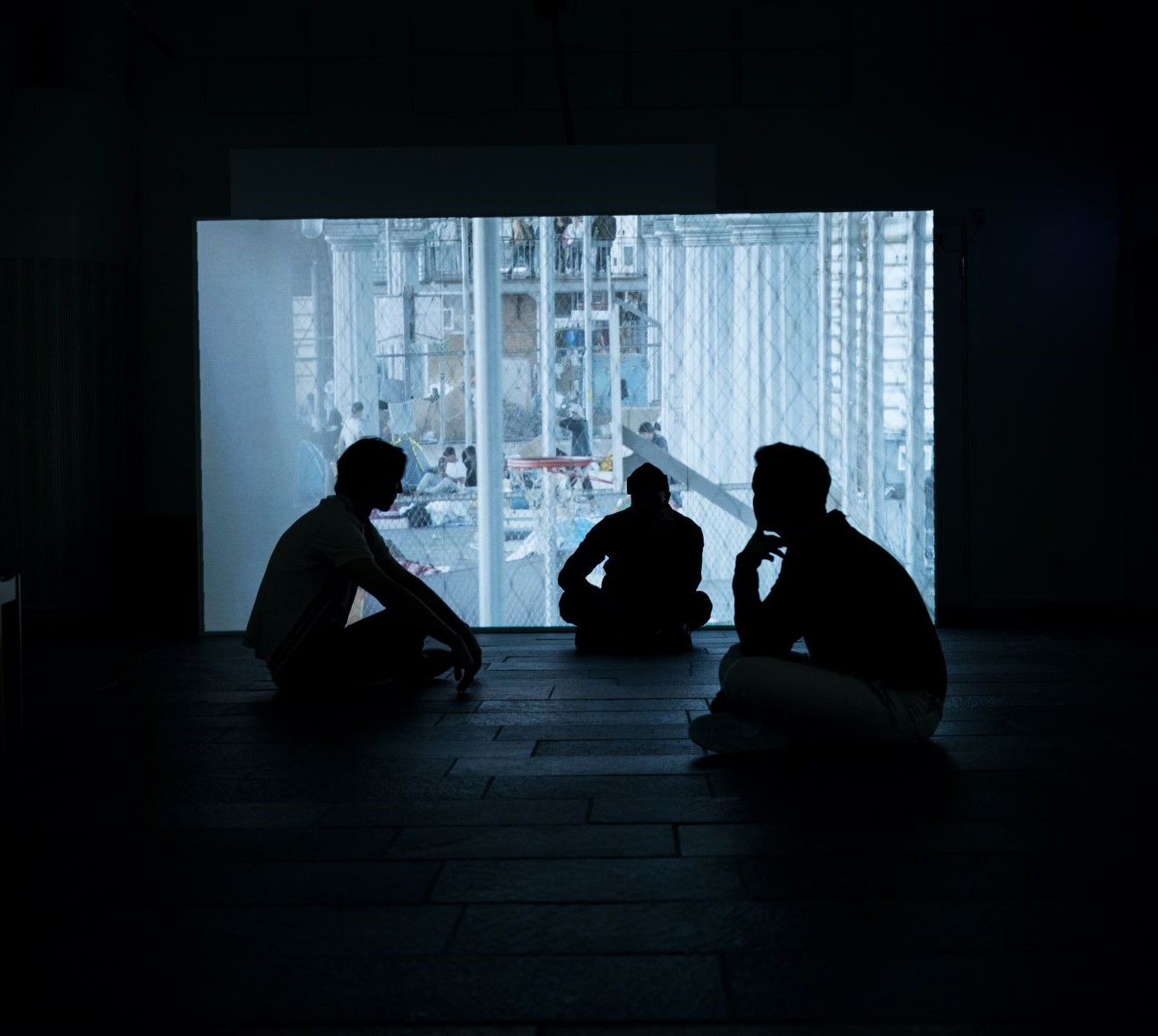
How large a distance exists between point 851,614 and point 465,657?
1.65 meters

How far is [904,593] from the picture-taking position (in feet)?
11.3

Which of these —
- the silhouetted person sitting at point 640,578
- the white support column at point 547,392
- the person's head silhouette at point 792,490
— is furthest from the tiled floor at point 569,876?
the white support column at point 547,392

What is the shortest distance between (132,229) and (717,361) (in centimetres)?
330

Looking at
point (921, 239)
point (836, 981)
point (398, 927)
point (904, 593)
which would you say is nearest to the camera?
point (836, 981)

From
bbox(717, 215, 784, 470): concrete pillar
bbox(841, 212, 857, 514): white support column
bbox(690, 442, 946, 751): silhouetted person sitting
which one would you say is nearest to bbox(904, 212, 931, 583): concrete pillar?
bbox(841, 212, 857, 514): white support column

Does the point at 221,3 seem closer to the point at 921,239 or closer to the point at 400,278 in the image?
the point at 400,278

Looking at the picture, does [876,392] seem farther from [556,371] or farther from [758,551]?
[758,551]

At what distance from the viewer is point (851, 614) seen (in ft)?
11.4

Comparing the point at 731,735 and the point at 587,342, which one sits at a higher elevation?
the point at 587,342

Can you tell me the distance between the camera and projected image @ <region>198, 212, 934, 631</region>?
6945mm

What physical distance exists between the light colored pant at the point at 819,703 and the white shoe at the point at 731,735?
0.08 ft

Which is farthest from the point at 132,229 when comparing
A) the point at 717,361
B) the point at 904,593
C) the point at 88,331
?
the point at 904,593

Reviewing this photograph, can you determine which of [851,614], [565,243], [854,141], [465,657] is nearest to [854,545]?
[851,614]

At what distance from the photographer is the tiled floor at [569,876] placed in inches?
76.1
